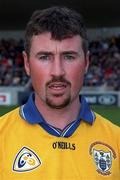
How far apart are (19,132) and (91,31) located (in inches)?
972

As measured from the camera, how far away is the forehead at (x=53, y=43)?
2014 millimetres

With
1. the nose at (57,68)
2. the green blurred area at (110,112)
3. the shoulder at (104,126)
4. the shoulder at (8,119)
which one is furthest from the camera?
the green blurred area at (110,112)

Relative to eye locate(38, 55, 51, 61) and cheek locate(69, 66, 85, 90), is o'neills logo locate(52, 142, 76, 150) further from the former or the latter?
eye locate(38, 55, 51, 61)

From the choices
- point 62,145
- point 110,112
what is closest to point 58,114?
point 62,145

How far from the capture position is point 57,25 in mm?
2035

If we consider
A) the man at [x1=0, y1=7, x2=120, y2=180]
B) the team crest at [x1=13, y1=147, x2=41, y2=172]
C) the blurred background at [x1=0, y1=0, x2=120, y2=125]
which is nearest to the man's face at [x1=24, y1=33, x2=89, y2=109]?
the man at [x1=0, y1=7, x2=120, y2=180]

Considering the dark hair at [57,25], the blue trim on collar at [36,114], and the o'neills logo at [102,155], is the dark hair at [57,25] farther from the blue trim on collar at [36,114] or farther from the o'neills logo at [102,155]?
the o'neills logo at [102,155]

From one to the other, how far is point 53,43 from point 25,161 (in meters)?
0.52

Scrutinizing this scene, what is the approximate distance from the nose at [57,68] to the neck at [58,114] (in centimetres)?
21

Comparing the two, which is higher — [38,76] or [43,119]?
[38,76]

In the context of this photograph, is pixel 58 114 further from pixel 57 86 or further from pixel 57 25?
pixel 57 25

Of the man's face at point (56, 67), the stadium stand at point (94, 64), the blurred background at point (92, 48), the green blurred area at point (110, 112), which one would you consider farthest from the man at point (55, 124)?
the stadium stand at point (94, 64)

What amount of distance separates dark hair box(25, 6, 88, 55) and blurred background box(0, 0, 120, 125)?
12.7 metres

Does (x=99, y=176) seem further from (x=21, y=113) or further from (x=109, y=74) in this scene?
(x=109, y=74)
